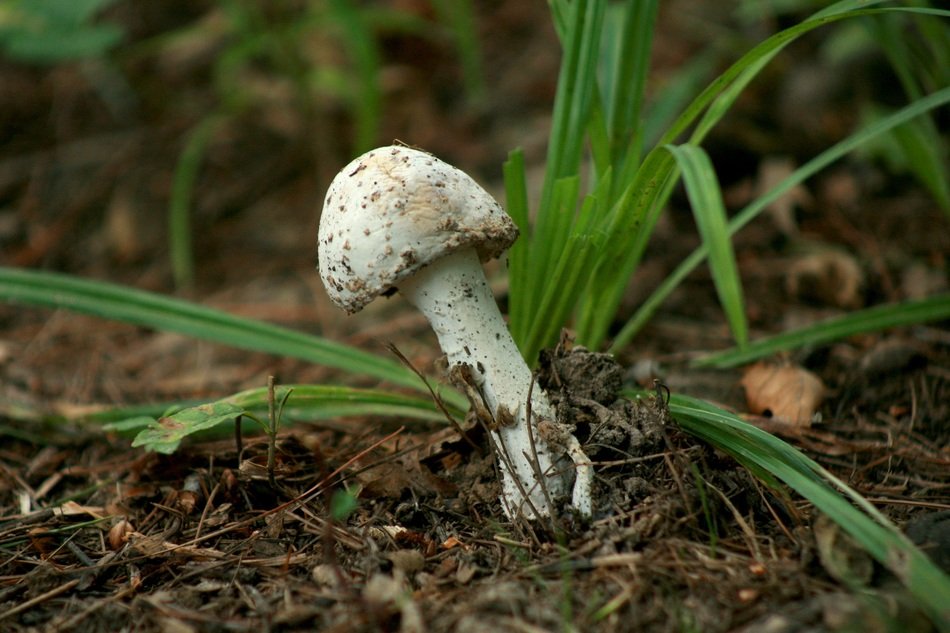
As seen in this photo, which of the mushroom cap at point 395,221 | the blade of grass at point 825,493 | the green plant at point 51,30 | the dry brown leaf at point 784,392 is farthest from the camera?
the green plant at point 51,30

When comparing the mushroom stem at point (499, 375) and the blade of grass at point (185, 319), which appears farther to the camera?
the blade of grass at point (185, 319)

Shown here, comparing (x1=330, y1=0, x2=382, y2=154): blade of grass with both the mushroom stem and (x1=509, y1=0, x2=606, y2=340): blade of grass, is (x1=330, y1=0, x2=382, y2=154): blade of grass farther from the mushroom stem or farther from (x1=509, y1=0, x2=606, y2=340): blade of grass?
the mushroom stem

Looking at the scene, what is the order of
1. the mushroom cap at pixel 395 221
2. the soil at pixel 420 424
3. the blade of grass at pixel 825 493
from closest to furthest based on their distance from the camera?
1. the blade of grass at pixel 825 493
2. the soil at pixel 420 424
3. the mushroom cap at pixel 395 221

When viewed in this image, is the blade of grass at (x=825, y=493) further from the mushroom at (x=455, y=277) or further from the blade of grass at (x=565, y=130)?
the blade of grass at (x=565, y=130)

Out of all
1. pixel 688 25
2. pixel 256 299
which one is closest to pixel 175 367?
pixel 256 299

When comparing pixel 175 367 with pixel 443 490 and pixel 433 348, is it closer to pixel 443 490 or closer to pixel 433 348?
pixel 433 348

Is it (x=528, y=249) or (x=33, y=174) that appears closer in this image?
(x=528, y=249)

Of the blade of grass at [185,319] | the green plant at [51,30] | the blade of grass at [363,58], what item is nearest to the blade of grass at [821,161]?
the blade of grass at [185,319]
